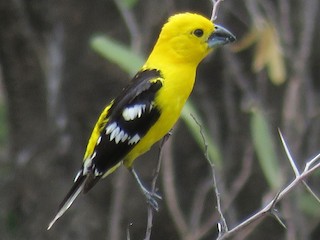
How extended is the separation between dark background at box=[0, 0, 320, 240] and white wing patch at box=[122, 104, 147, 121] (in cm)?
201

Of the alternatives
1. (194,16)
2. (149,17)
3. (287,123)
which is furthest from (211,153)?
(149,17)

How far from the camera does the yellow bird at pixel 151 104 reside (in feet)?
11.0

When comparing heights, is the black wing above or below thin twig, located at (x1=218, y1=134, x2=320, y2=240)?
below

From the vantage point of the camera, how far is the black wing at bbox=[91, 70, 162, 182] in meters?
3.37

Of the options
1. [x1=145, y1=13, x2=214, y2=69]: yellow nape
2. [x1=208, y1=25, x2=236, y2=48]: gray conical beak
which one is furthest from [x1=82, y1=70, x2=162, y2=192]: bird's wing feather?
[x1=208, y1=25, x2=236, y2=48]: gray conical beak

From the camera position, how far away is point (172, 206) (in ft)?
16.7

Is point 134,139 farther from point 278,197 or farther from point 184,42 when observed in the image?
point 278,197

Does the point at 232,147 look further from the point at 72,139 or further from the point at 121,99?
the point at 121,99

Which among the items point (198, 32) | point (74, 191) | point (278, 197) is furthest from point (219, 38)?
point (278, 197)

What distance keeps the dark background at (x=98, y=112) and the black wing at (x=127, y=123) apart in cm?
199

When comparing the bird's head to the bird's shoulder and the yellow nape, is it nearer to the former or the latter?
the yellow nape

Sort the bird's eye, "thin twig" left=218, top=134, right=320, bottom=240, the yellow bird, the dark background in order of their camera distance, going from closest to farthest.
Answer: "thin twig" left=218, top=134, right=320, bottom=240, the yellow bird, the bird's eye, the dark background

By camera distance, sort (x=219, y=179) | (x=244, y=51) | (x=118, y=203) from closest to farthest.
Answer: (x=118, y=203) → (x=219, y=179) → (x=244, y=51)

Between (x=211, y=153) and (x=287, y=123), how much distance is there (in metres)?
0.73
